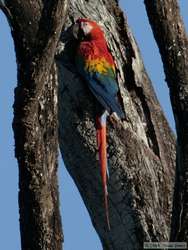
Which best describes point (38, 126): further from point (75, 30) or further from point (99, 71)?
point (99, 71)

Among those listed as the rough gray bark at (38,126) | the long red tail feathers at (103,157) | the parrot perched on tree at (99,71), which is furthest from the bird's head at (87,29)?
the rough gray bark at (38,126)

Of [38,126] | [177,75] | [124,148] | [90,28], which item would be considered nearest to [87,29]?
[90,28]

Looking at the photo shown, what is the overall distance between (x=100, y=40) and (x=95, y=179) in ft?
3.17

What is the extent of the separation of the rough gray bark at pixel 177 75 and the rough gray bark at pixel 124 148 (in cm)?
112

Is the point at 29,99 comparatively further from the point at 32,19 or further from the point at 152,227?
the point at 152,227

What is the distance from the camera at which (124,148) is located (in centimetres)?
421

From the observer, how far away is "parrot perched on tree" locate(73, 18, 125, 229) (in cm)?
425

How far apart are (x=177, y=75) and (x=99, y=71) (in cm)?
200

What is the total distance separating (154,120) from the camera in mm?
4371

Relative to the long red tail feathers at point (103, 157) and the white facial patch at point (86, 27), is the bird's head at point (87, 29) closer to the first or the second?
the white facial patch at point (86, 27)

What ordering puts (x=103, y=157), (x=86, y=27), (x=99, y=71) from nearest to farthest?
1. (x=103, y=157)
2. (x=86, y=27)
3. (x=99, y=71)

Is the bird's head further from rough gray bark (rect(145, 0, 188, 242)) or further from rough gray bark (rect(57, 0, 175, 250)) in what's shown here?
rough gray bark (rect(145, 0, 188, 242))

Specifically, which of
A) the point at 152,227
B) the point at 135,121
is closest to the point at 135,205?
the point at 152,227

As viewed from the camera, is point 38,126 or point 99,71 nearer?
point 38,126
